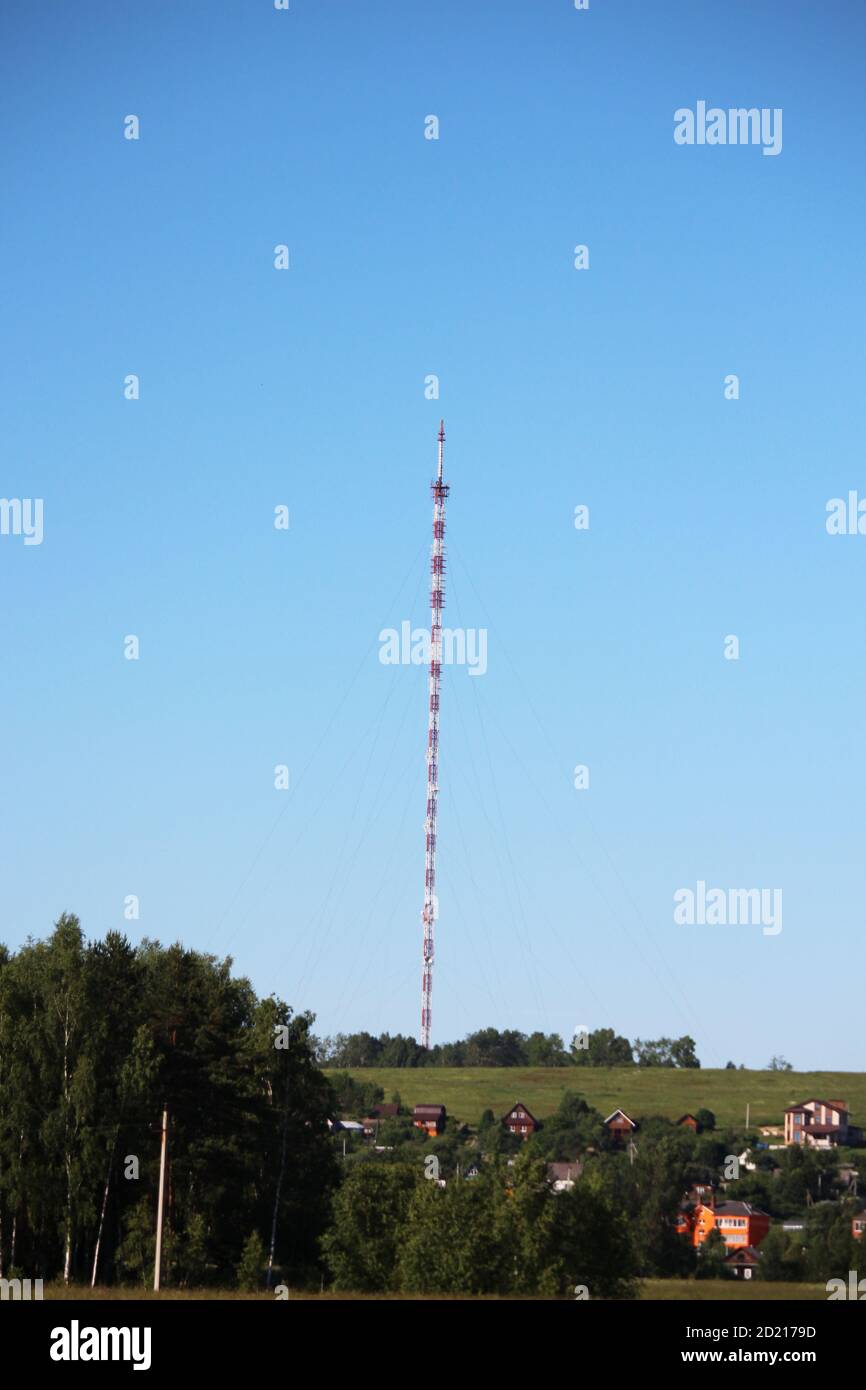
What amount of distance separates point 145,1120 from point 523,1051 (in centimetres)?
11647

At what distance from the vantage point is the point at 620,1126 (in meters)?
131

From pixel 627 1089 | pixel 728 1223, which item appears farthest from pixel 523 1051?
pixel 728 1223

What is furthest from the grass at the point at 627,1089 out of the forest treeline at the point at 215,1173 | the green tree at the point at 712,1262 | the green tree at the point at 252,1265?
the green tree at the point at 252,1265

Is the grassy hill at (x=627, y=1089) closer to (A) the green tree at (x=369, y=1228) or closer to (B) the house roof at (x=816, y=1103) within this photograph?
(B) the house roof at (x=816, y=1103)

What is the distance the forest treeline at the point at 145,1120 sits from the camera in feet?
210

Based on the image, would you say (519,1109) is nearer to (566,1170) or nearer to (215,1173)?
(566,1170)

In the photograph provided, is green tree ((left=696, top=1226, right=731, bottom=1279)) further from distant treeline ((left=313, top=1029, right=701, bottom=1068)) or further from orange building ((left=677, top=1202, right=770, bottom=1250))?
distant treeline ((left=313, top=1029, right=701, bottom=1068))
